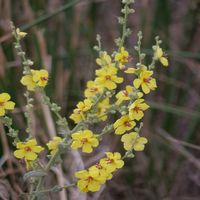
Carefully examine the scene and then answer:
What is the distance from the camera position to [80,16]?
215 cm

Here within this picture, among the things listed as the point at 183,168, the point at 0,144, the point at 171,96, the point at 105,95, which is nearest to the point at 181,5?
Result: the point at 171,96

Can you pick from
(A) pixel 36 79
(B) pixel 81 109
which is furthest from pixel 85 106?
(A) pixel 36 79

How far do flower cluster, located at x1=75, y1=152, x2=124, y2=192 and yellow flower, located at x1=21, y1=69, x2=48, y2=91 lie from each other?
0.19m

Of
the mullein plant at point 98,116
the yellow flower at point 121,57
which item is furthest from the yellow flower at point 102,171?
the yellow flower at point 121,57

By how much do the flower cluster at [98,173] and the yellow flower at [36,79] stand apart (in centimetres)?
19

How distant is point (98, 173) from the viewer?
3.55 feet

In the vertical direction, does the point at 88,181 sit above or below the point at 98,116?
below

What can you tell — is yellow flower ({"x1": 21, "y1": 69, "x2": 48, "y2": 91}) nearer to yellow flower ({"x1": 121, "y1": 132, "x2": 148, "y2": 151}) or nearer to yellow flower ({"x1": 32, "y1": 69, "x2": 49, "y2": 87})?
yellow flower ({"x1": 32, "y1": 69, "x2": 49, "y2": 87})

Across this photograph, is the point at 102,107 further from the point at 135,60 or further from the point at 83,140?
the point at 135,60

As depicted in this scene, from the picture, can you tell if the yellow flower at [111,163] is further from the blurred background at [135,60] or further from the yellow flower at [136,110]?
the blurred background at [135,60]

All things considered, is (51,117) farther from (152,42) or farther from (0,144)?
(152,42)

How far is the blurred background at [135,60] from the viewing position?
1939 millimetres

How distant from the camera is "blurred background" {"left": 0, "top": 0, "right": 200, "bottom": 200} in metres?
1.94

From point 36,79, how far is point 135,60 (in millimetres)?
1212
